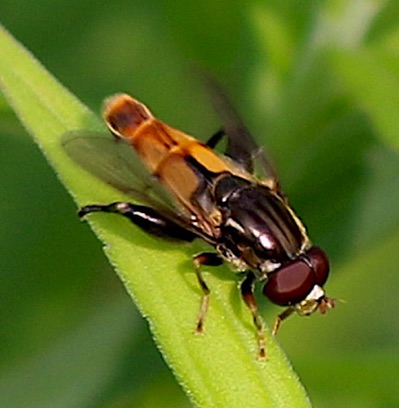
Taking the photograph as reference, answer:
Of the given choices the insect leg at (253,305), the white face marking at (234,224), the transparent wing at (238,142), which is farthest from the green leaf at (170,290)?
the transparent wing at (238,142)

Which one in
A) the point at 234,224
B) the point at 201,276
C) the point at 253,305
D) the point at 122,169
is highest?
the point at 122,169

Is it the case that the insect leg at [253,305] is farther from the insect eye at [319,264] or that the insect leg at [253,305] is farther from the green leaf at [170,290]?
the insect eye at [319,264]

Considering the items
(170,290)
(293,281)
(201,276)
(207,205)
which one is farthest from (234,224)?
(170,290)

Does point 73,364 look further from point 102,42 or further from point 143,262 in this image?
point 102,42

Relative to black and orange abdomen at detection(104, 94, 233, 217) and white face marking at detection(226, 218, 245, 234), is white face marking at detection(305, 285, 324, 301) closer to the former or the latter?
white face marking at detection(226, 218, 245, 234)

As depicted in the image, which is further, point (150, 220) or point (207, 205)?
point (207, 205)

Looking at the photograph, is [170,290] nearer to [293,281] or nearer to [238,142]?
[293,281]
